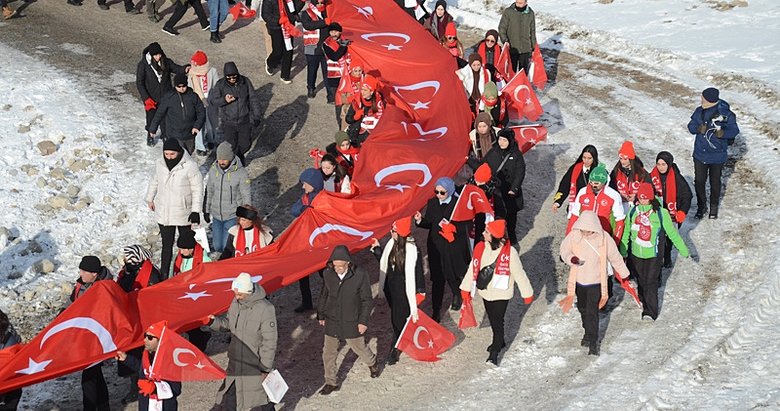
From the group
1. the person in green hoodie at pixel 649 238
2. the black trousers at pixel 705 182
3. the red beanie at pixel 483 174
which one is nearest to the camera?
the person in green hoodie at pixel 649 238

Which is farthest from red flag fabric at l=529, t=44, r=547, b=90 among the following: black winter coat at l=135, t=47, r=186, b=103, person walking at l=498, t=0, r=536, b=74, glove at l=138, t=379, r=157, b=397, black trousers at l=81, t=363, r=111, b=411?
glove at l=138, t=379, r=157, b=397

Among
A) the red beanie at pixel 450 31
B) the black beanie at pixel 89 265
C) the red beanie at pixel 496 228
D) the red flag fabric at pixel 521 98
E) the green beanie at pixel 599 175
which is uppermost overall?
the green beanie at pixel 599 175

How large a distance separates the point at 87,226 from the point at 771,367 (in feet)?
30.4

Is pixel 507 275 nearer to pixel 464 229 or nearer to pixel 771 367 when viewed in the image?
pixel 464 229

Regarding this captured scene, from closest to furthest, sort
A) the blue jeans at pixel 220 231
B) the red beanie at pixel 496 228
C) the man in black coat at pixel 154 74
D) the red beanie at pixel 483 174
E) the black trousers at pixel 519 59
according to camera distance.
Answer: the red beanie at pixel 496 228, the red beanie at pixel 483 174, the blue jeans at pixel 220 231, the man in black coat at pixel 154 74, the black trousers at pixel 519 59

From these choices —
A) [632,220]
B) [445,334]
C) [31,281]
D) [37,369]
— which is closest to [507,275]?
[445,334]

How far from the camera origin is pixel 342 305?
11.1 m

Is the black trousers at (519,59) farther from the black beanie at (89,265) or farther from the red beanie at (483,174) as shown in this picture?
the black beanie at (89,265)

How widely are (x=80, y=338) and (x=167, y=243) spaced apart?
11.6 ft

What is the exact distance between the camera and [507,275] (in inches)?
453

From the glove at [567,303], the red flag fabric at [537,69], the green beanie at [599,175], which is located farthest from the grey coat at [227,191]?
the red flag fabric at [537,69]

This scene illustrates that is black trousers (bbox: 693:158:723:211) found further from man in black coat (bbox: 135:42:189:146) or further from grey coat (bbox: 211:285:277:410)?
man in black coat (bbox: 135:42:189:146)

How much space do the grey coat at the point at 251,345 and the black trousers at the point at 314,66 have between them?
8.05 meters

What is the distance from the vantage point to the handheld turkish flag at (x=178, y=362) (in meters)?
9.71
